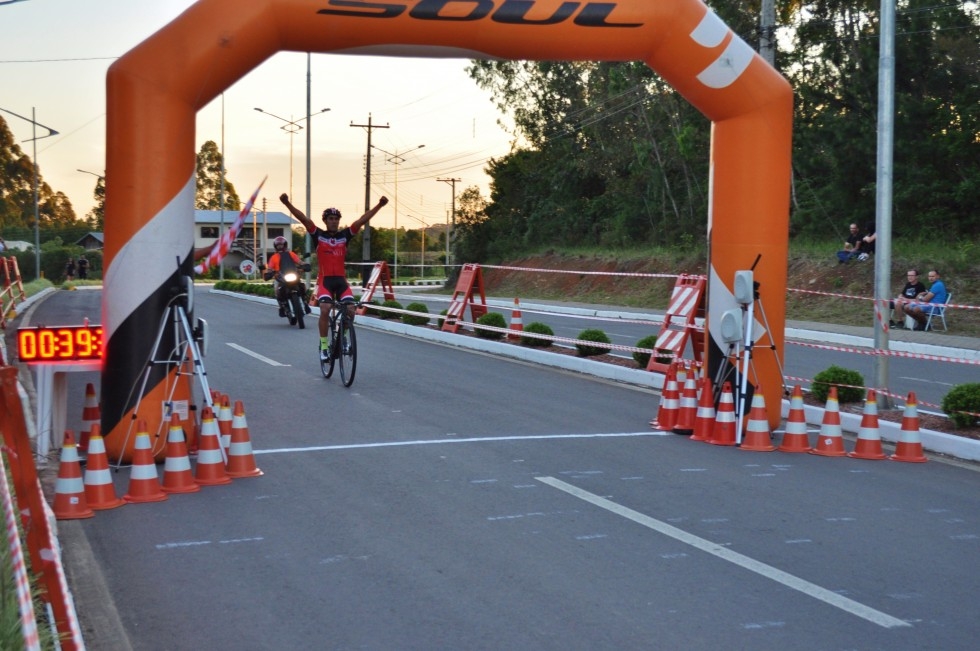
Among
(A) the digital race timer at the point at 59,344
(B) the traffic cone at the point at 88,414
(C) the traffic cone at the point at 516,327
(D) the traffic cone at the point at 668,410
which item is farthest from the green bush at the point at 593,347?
(A) the digital race timer at the point at 59,344

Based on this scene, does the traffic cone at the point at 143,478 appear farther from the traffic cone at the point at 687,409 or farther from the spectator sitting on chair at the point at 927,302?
the spectator sitting on chair at the point at 927,302

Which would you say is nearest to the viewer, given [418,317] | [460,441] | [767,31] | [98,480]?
[98,480]

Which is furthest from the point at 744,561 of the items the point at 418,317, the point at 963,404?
the point at 418,317

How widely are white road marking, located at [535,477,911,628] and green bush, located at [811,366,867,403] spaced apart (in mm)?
5177

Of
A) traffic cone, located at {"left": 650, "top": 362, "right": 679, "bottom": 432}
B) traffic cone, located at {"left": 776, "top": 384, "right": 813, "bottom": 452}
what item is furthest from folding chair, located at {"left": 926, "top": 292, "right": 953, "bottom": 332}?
traffic cone, located at {"left": 776, "top": 384, "right": 813, "bottom": 452}

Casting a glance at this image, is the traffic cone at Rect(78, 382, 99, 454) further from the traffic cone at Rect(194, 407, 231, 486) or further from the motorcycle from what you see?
the motorcycle

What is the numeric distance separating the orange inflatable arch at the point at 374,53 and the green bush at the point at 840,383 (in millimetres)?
1757

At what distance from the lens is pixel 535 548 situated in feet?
20.6

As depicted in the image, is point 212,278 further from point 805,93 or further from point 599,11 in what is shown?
point 599,11

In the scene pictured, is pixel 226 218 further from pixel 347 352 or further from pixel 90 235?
pixel 347 352

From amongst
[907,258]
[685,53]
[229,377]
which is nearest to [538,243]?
[907,258]

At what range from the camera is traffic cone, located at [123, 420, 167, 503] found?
24.1 feet

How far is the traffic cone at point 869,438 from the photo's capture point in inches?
367

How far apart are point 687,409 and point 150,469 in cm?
519
